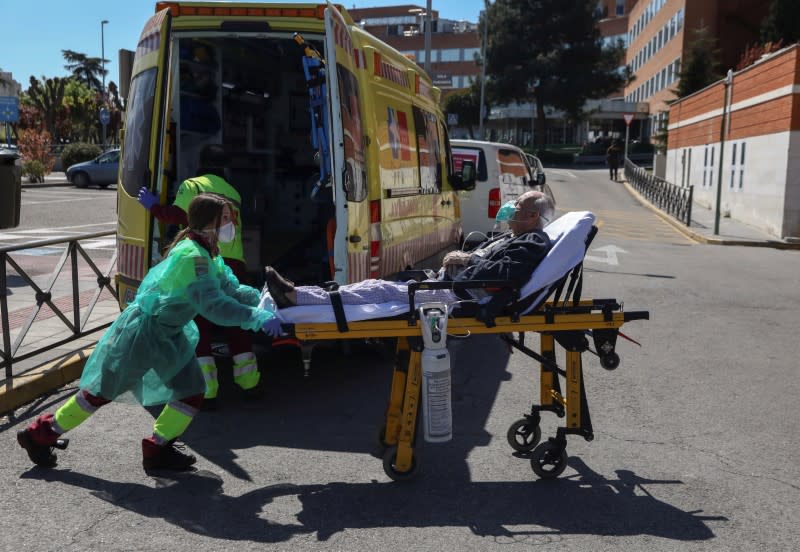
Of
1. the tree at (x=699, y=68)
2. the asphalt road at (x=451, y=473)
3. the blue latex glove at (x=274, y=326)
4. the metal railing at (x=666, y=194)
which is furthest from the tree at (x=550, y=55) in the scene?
the blue latex glove at (x=274, y=326)

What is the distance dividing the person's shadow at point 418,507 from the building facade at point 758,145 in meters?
16.9

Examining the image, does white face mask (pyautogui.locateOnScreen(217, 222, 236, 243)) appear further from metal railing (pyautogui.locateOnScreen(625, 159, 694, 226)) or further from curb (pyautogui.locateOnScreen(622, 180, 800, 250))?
metal railing (pyautogui.locateOnScreen(625, 159, 694, 226))

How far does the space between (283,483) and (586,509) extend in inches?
61.2

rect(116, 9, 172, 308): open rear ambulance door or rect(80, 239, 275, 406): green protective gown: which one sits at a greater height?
rect(116, 9, 172, 308): open rear ambulance door

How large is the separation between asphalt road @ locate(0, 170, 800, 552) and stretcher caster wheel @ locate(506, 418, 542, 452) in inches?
3.2

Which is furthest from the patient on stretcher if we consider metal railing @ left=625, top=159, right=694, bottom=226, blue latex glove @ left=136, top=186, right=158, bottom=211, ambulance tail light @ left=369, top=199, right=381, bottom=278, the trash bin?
metal railing @ left=625, top=159, right=694, bottom=226

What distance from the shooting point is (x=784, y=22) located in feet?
137

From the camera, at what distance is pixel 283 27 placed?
5.86 m

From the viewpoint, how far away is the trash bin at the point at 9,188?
7.60m

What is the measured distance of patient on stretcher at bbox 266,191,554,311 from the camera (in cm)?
439

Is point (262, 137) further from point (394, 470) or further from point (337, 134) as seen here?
point (394, 470)

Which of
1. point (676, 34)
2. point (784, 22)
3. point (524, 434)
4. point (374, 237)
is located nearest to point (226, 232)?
point (374, 237)

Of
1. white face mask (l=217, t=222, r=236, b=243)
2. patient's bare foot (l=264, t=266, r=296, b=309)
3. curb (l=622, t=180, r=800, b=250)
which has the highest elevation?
white face mask (l=217, t=222, r=236, b=243)

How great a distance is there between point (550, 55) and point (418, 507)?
57843 millimetres
